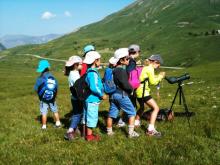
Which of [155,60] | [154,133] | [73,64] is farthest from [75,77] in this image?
[154,133]

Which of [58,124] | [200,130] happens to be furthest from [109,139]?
[58,124]

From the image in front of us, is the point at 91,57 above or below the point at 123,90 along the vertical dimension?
above

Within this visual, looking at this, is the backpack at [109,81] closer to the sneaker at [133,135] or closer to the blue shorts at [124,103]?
the blue shorts at [124,103]

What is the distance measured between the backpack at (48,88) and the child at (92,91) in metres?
3.26

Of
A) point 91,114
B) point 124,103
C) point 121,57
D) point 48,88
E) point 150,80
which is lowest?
point 91,114

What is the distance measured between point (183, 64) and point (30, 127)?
188565 millimetres

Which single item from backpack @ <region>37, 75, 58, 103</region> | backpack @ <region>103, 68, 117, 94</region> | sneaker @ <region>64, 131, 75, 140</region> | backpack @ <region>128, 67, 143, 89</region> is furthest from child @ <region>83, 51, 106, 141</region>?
backpack @ <region>37, 75, 58, 103</region>

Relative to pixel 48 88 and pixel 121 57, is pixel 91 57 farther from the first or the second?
pixel 48 88

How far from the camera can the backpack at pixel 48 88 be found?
15.2 meters

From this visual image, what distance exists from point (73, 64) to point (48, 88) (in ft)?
7.15

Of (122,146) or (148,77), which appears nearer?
(122,146)

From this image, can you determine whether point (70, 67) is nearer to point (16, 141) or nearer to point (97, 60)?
point (97, 60)

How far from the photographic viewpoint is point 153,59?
13.1 meters

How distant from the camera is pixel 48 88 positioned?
15.3m
